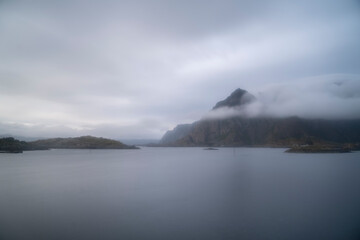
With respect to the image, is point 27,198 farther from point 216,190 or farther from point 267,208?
point 267,208

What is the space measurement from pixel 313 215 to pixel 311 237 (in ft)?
13.8

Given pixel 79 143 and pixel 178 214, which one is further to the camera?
pixel 79 143

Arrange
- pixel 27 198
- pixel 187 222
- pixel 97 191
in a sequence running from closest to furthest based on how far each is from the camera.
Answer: pixel 187 222 < pixel 27 198 < pixel 97 191

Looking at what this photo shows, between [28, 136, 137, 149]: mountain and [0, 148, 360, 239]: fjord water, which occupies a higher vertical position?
[28, 136, 137, 149]: mountain

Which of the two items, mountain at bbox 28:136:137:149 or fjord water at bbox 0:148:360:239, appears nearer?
fjord water at bbox 0:148:360:239

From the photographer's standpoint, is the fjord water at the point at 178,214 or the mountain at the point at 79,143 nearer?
the fjord water at the point at 178,214

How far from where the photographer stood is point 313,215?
14953mm

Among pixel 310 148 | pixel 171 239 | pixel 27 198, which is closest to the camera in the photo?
pixel 171 239

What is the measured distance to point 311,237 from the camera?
1141 cm

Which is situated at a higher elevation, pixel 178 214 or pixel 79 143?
pixel 79 143

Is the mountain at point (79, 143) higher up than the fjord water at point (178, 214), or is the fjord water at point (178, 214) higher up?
the mountain at point (79, 143)

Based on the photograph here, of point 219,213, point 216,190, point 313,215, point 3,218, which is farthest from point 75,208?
point 313,215

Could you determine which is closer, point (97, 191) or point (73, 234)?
point (73, 234)

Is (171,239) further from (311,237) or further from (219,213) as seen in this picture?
(311,237)
